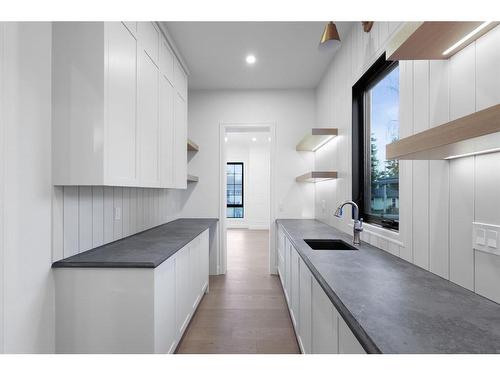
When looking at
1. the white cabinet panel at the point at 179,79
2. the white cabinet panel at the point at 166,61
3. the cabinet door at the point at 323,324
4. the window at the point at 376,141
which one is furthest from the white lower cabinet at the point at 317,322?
the white cabinet panel at the point at 179,79

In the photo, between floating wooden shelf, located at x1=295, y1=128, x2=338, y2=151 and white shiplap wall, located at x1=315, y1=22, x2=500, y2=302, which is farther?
floating wooden shelf, located at x1=295, y1=128, x2=338, y2=151

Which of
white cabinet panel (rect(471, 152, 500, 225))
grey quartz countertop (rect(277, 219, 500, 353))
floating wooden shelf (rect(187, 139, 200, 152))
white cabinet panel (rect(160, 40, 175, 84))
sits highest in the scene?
white cabinet panel (rect(160, 40, 175, 84))

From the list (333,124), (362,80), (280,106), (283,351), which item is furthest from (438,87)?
(280,106)

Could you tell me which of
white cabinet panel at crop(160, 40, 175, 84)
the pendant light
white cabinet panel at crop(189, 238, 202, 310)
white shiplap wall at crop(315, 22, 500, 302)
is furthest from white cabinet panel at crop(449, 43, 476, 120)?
white cabinet panel at crop(160, 40, 175, 84)

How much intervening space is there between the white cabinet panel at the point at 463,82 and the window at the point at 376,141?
74cm

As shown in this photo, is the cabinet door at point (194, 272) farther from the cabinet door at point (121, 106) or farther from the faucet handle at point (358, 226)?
the faucet handle at point (358, 226)

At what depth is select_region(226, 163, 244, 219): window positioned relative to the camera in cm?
905

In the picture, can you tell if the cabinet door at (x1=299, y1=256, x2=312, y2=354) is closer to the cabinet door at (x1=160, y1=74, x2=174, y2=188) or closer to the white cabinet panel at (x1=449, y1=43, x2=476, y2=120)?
the white cabinet panel at (x1=449, y1=43, x2=476, y2=120)

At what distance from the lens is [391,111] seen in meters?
2.04

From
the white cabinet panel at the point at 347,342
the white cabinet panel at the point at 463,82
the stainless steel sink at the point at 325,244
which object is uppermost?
the white cabinet panel at the point at 463,82

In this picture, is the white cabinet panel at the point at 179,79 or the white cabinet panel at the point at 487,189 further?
the white cabinet panel at the point at 179,79

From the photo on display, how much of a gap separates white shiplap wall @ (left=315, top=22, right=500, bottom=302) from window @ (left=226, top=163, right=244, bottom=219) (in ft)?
23.4

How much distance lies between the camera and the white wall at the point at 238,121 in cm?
410
